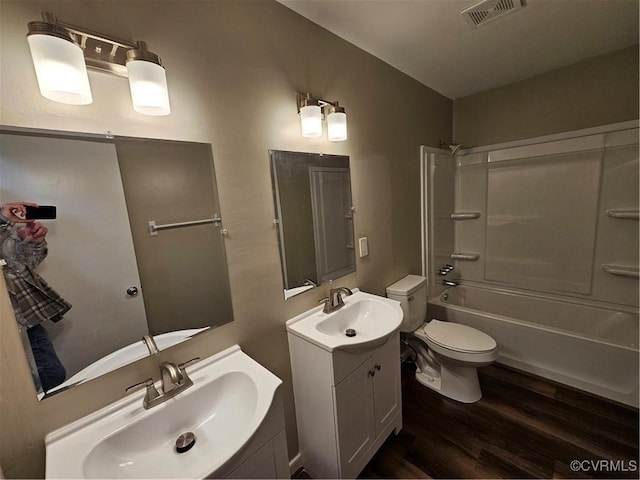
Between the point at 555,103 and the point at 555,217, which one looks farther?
the point at 555,217

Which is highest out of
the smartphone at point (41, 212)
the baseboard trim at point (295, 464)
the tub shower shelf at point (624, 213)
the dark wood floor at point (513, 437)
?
the smartphone at point (41, 212)

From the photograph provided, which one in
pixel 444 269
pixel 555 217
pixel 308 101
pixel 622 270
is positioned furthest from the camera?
pixel 444 269

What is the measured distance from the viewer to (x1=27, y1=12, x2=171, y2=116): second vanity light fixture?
646 millimetres

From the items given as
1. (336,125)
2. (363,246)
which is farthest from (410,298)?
(336,125)

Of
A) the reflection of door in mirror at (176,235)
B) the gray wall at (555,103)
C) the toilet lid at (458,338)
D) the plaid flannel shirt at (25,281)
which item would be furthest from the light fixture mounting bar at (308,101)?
the gray wall at (555,103)

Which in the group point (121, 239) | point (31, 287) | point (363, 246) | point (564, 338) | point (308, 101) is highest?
point (308, 101)

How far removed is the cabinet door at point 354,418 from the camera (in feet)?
3.87

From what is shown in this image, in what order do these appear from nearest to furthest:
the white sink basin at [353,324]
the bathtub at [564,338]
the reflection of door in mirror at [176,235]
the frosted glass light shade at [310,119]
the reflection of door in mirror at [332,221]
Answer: the reflection of door in mirror at [176,235] → the white sink basin at [353,324] → the frosted glass light shade at [310,119] → the reflection of door in mirror at [332,221] → the bathtub at [564,338]

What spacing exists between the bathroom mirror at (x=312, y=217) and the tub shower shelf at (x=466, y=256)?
1693 mm

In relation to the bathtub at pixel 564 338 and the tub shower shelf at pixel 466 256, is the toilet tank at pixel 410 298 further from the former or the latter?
the tub shower shelf at pixel 466 256

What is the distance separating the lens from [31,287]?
2.36 feet

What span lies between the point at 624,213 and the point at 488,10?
1838 millimetres

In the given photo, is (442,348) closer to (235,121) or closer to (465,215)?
(465,215)

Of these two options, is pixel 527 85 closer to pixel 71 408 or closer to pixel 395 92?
pixel 395 92
